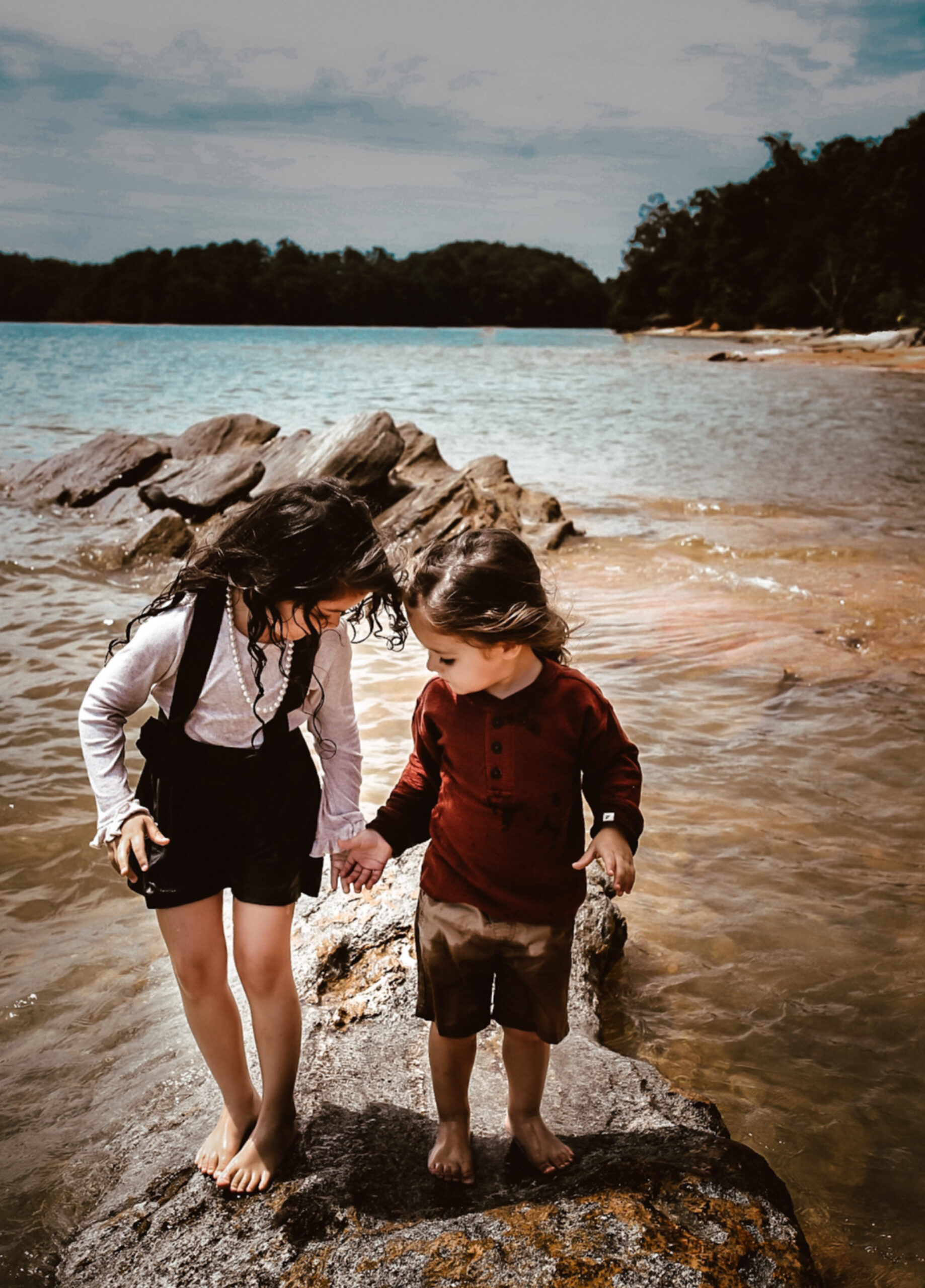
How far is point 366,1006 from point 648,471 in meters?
13.1

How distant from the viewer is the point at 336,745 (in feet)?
6.95

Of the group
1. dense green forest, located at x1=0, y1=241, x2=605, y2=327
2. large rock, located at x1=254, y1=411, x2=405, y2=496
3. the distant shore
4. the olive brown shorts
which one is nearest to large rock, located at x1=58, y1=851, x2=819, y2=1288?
the olive brown shorts

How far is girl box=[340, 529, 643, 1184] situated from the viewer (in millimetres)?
1821

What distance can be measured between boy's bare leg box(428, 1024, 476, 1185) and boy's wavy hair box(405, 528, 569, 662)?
34.5 inches

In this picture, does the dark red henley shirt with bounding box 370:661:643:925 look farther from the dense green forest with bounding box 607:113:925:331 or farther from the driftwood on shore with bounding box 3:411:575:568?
the dense green forest with bounding box 607:113:925:331

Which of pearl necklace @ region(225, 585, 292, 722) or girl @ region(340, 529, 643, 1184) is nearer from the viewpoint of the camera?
girl @ region(340, 529, 643, 1184)

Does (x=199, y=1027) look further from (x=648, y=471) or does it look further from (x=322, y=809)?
(x=648, y=471)

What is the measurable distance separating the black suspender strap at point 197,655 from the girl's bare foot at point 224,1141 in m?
0.94

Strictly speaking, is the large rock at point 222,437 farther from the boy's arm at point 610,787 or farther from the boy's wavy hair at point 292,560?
the boy's arm at point 610,787

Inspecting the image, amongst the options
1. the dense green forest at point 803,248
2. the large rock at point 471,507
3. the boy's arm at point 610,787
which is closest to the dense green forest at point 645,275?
the dense green forest at point 803,248

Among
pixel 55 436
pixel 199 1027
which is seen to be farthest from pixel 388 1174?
pixel 55 436

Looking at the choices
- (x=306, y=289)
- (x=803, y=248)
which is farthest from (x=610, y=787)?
(x=306, y=289)

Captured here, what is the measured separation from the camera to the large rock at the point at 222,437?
39.6 ft

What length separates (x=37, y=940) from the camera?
3.16 metres
